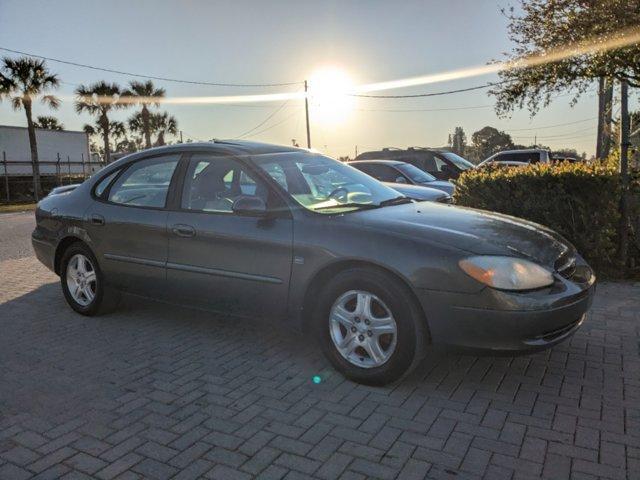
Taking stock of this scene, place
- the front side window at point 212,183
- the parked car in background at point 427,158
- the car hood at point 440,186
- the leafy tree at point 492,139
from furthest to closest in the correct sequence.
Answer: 1. the leafy tree at point 492,139
2. the parked car in background at point 427,158
3. the car hood at point 440,186
4. the front side window at point 212,183

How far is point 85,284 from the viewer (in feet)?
17.3

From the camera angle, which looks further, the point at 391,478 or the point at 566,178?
the point at 566,178

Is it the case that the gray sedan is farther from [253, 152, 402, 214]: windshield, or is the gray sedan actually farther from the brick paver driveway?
the brick paver driveway

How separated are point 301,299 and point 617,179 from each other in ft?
14.4

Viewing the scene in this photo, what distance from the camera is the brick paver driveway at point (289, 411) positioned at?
108 inches

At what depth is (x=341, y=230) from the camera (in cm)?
369

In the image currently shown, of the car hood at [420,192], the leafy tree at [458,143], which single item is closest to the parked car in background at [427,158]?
the car hood at [420,192]

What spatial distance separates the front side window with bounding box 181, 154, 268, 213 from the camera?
4.42 m

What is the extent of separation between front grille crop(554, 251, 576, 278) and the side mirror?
1976 millimetres

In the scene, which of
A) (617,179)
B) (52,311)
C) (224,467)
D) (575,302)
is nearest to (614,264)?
(617,179)

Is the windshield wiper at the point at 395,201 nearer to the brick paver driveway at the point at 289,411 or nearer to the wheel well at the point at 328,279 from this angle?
the wheel well at the point at 328,279

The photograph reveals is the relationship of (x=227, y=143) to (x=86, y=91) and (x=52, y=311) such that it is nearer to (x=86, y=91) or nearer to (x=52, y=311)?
(x=52, y=311)

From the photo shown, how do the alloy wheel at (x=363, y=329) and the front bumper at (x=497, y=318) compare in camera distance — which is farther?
the alloy wheel at (x=363, y=329)

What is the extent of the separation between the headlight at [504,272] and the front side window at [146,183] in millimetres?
2566
